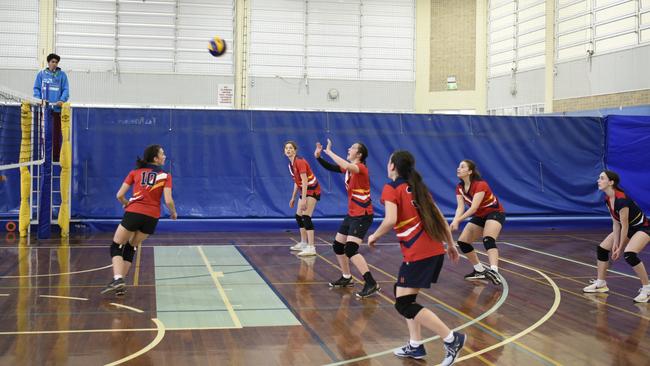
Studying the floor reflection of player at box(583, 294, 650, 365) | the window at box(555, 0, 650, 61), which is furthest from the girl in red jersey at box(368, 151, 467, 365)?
the window at box(555, 0, 650, 61)

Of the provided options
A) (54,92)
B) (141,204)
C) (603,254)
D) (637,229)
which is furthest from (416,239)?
(54,92)

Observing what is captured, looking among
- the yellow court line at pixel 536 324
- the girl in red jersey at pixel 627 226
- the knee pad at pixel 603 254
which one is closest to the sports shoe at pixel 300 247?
Answer: the yellow court line at pixel 536 324

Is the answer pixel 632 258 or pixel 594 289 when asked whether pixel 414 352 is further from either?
pixel 594 289

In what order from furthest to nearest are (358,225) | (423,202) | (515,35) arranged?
(515,35)
(358,225)
(423,202)

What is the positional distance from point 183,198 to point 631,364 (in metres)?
11.6

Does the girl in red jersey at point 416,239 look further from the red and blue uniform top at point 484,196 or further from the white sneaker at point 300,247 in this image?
the white sneaker at point 300,247

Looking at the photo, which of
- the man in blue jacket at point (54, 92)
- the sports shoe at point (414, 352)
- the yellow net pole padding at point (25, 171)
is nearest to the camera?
the sports shoe at point (414, 352)

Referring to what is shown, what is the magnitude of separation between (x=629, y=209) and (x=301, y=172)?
5.04 m

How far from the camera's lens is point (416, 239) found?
548 cm

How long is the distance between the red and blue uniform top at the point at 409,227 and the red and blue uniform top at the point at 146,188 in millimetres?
3405

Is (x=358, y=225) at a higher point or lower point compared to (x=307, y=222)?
higher

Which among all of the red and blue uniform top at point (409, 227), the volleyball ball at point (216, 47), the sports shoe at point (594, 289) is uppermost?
the volleyball ball at point (216, 47)

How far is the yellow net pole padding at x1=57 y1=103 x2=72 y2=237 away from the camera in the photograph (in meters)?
13.7

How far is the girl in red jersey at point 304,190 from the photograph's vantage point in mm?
11172
